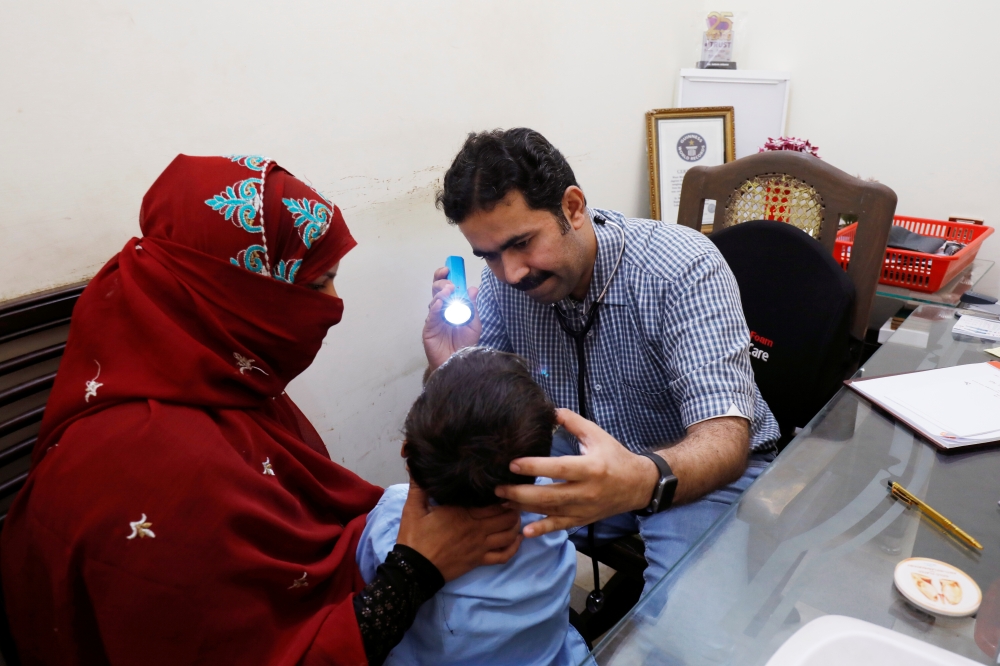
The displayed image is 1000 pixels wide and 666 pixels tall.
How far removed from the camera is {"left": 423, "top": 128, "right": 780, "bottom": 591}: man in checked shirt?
1.15 m

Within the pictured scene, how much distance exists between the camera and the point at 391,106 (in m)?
1.68

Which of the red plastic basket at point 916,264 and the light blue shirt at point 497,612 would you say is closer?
the light blue shirt at point 497,612

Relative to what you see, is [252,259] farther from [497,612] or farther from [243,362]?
[497,612]

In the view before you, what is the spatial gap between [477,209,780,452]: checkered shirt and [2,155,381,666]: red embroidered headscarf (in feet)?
2.23

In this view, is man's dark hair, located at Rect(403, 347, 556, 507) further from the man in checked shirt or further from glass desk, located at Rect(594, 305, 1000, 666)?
glass desk, located at Rect(594, 305, 1000, 666)

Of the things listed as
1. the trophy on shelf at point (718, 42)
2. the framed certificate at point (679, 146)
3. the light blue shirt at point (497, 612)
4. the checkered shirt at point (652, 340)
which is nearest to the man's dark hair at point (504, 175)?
the checkered shirt at point (652, 340)

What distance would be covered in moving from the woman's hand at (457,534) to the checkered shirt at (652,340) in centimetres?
48

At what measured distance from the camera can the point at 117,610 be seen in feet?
2.58

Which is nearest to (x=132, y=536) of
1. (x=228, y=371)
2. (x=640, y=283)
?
(x=228, y=371)

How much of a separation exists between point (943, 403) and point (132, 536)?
1482 millimetres

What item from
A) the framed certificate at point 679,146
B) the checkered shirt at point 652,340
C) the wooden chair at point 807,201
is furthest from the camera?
the framed certificate at point 679,146

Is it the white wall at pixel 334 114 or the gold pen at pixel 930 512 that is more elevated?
the white wall at pixel 334 114

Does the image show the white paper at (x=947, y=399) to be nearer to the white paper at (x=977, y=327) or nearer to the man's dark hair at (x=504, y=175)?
Answer: the white paper at (x=977, y=327)

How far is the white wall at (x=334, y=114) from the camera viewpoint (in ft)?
3.55
